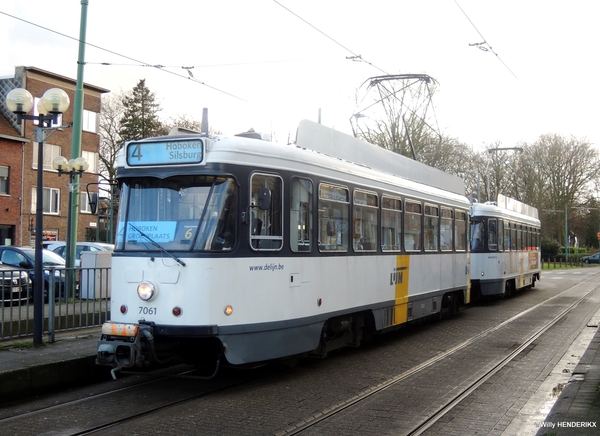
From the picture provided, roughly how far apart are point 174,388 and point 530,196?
5174cm

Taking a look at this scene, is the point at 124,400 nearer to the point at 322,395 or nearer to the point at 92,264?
the point at 322,395

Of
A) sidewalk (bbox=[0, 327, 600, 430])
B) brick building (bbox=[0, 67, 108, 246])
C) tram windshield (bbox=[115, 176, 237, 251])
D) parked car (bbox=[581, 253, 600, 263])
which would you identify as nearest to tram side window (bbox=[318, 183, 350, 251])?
tram windshield (bbox=[115, 176, 237, 251])

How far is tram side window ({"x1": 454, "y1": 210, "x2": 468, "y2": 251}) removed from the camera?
51.8 ft

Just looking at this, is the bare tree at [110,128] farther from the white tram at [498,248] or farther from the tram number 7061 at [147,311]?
the tram number 7061 at [147,311]

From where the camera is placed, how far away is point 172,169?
8062 millimetres

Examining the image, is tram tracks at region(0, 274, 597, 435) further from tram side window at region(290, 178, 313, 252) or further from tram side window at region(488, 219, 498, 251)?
tram side window at region(488, 219, 498, 251)

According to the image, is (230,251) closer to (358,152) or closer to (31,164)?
(358,152)

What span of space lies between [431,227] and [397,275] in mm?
2343

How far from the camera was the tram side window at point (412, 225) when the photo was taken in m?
12.5

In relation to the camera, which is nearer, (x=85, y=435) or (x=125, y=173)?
(x=85, y=435)

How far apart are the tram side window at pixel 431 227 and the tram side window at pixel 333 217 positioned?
388cm

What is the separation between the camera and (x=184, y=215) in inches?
311

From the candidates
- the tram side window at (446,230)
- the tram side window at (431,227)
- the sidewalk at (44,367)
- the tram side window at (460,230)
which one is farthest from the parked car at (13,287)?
the tram side window at (460,230)

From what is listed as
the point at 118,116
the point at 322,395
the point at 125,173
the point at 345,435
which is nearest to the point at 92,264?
the point at 125,173
